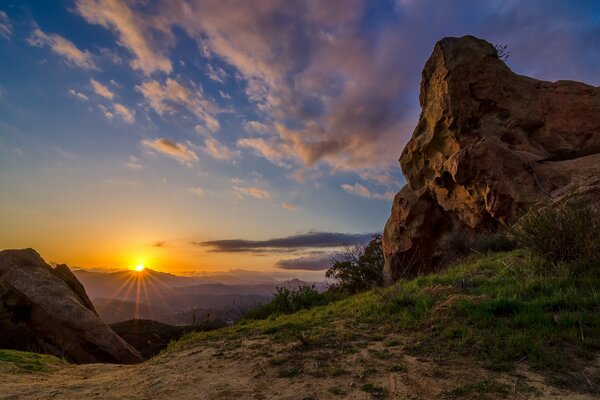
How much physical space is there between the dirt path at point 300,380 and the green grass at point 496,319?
0.39 m

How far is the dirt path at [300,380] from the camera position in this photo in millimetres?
4387

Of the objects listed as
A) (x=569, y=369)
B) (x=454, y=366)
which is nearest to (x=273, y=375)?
(x=454, y=366)

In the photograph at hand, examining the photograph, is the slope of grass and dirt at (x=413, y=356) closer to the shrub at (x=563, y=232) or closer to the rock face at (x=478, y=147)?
the shrub at (x=563, y=232)

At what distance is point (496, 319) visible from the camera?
20.9 ft

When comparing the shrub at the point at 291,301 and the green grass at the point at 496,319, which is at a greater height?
the green grass at the point at 496,319

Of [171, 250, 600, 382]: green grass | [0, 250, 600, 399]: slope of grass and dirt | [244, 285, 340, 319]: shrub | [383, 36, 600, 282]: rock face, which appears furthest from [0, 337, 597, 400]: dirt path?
[383, 36, 600, 282]: rock face

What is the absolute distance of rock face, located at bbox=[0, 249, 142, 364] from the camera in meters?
12.8

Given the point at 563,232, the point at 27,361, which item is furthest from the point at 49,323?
the point at 563,232

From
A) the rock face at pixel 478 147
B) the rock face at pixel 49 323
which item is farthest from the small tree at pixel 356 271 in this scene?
the rock face at pixel 49 323

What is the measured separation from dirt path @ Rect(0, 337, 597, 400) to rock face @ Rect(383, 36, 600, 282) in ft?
43.4

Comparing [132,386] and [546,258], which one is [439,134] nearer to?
[546,258]

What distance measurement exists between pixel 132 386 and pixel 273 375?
2066mm

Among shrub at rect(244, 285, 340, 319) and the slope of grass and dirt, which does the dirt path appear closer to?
the slope of grass and dirt

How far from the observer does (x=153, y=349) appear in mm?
15961
